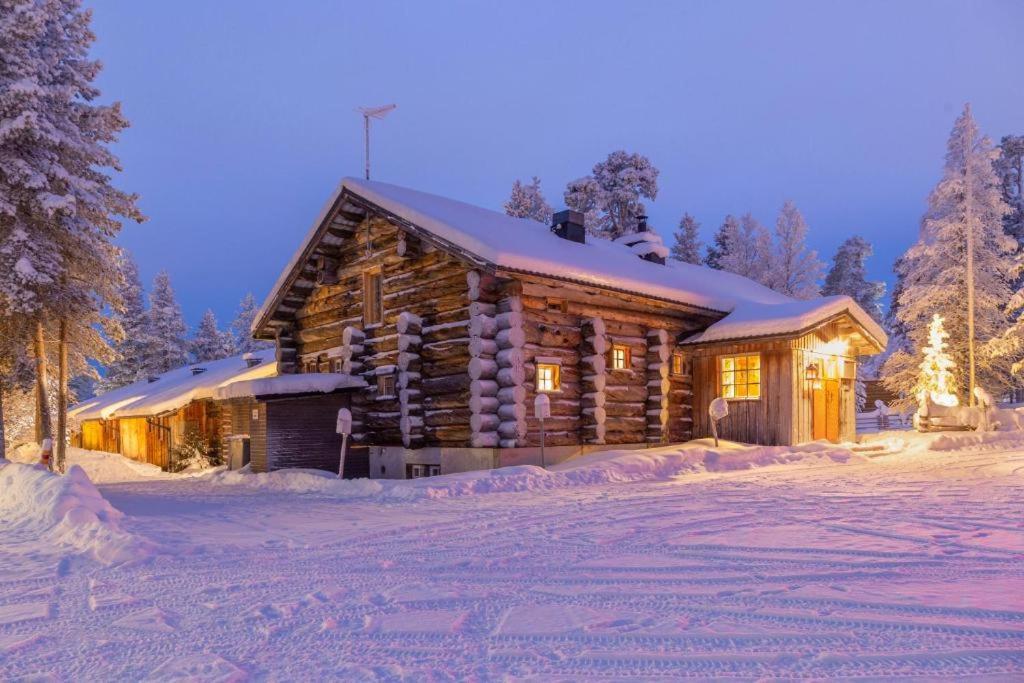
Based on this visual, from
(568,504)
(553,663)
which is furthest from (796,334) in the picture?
(553,663)

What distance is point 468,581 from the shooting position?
Result: 6270 mm

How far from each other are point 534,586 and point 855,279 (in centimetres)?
5861

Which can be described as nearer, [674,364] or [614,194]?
[674,364]

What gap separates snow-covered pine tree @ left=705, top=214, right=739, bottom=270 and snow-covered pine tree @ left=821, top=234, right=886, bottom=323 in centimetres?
1136

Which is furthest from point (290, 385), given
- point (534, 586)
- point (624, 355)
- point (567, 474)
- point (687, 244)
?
point (687, 244)

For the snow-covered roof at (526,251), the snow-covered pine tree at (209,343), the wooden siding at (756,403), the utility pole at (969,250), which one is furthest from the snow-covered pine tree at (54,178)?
the snow-covered pine tree at (209,343)

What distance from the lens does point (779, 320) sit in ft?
60.5

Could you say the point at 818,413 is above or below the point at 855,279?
below

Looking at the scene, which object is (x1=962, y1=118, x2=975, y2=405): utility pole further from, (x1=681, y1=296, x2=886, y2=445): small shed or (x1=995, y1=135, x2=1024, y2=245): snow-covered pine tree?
(x1=995, y1=135, x2=1024, y2=245): snow-covered pine tree

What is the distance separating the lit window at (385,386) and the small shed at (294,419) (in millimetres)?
458

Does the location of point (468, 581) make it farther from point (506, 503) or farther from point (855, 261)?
point (855, 261)

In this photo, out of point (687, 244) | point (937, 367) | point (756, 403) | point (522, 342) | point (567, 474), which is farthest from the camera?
point (687, 244)

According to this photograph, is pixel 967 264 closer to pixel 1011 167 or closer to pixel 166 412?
pixel 1011 167

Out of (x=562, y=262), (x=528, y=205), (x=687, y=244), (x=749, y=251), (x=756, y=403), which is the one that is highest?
(x=528, y=205)
